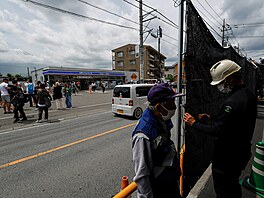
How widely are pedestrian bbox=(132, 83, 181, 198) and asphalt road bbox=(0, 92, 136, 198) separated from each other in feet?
4.97

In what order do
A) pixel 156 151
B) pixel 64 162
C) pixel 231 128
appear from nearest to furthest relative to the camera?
pixel 156 151
pixel 231 128
pixel 64 162

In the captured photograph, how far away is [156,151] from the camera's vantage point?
135cm

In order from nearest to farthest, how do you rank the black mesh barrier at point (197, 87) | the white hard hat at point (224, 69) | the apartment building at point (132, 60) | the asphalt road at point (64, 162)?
1. the white hard hat at point (224, 69)
2. the black mesh barrier at point (197, 87)
3. the asphalt road at point (64, 162)
4. the apartment building at point (132, 60)

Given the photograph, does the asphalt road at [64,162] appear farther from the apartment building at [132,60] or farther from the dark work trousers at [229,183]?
the apartment building at [132,60]

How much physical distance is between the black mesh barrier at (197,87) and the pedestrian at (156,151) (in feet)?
2.33

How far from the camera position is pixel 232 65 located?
65.6 inches

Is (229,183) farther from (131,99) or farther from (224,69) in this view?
(131,99)

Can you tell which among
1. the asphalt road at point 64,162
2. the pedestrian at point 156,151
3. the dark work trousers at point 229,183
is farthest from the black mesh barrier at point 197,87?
the asphalt road at point 64,162

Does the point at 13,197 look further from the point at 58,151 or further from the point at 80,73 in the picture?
the point at 80,73

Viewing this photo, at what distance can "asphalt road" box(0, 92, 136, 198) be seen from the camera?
8.72 ft

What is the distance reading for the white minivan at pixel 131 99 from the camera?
7.29 m

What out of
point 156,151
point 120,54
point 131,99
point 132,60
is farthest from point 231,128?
point 120,54

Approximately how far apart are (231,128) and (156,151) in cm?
86

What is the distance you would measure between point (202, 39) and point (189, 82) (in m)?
0.89
